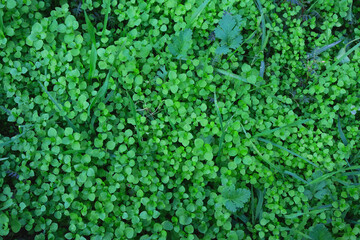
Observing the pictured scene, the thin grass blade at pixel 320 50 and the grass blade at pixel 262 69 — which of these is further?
the thin grass blade at pixel 320 50

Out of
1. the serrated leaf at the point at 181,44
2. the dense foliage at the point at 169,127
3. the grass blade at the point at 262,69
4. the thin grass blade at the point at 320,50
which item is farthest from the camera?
the thin grass blade at the point at 320,50

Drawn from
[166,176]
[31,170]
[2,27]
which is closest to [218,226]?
[166,176]

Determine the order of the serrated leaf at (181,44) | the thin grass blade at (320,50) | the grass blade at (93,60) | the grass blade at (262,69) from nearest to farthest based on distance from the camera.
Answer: the grass blade at (93,60) < the serrated leaf at (181,44) < the grass blade at (262,69) < the thin grass blade at (320,50)

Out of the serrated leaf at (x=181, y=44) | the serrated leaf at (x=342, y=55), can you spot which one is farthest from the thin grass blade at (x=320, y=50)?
the serrated leaf at (x=181, y=44)

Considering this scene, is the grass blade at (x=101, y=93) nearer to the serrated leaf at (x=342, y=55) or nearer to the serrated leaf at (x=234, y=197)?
the serrated leaf at (x=234, y=197)

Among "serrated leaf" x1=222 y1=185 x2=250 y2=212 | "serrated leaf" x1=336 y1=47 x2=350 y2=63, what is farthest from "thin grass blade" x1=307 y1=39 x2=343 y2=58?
"serrated leaf" x1=222 y1=185 x2=250 y2=212

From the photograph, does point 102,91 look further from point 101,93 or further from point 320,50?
point 320,50

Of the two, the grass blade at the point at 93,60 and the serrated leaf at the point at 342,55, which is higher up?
the grass blade at the point at 93,60

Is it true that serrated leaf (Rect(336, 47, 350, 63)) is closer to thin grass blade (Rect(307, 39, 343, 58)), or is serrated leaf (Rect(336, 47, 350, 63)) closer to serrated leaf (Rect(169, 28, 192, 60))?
thin grass blade (Rect(307, 39, 343, 58))
